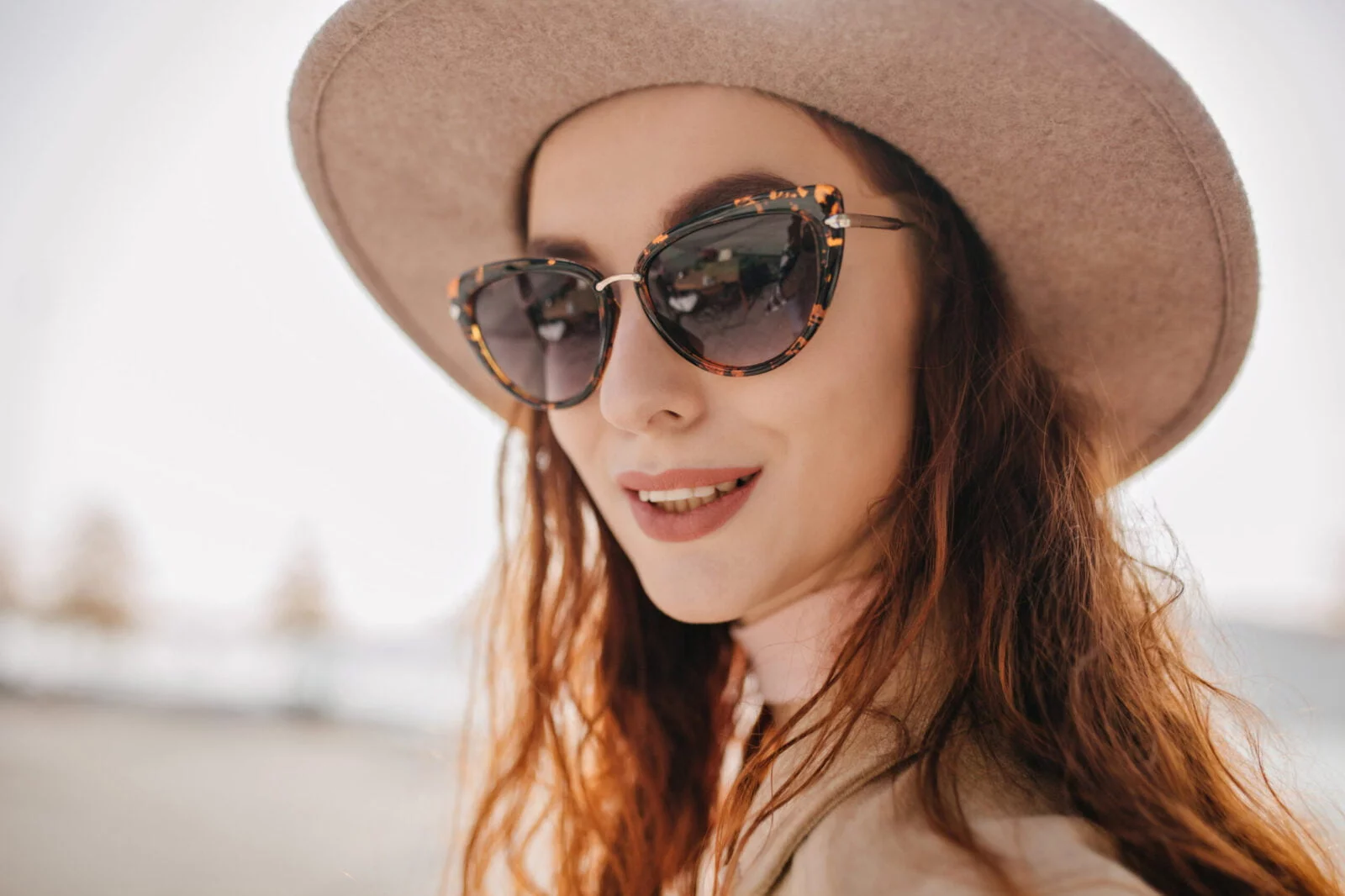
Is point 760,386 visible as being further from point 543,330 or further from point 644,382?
point 543,330

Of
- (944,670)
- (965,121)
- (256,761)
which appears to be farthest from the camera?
(256,761)

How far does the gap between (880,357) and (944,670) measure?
42 centimetres

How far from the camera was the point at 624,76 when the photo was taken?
43.3 inches

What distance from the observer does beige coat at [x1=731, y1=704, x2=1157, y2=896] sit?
611 mm

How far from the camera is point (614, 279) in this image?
1087 millimetres

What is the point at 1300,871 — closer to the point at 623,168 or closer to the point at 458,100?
the point at 623,168

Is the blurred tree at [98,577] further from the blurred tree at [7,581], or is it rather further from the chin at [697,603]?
the chin at [697,603]

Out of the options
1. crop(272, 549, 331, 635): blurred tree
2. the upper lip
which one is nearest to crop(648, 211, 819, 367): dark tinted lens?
the upper lip

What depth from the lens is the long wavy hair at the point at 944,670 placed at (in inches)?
30.1

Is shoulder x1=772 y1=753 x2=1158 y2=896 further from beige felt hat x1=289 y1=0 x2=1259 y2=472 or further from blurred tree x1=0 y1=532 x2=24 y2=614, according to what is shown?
blurred tree x1=0 y1=532 x2=24 y2=614

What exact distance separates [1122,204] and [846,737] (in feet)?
2.79

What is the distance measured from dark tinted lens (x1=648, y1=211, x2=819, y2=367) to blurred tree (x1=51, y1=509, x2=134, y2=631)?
15511mm

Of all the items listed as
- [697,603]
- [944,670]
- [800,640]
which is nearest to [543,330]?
[697,603]

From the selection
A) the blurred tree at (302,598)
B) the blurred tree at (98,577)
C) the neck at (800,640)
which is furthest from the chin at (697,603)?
the blurred tree at (98,577)
